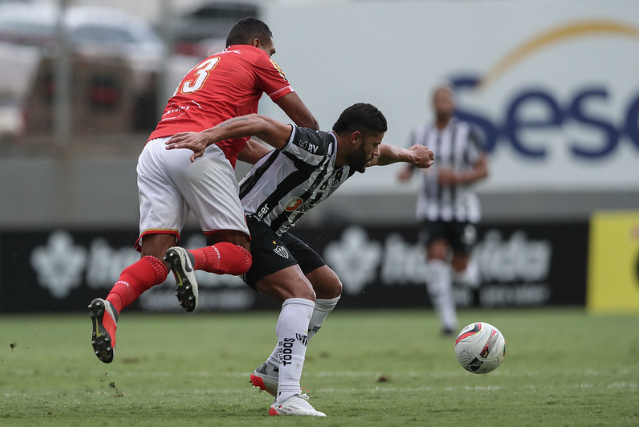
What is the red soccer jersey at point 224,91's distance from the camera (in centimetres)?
586

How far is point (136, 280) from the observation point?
548 cm

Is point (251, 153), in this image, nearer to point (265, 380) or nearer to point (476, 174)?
point (265, 380)

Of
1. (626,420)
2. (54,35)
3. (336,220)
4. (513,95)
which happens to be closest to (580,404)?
(626,420)

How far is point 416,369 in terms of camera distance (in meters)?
8.02

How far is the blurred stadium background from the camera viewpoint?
14.5 m

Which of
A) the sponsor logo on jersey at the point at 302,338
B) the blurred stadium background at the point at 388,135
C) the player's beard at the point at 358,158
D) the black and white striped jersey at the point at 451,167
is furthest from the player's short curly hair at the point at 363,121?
the black and white striped jersey at the point at 451,167

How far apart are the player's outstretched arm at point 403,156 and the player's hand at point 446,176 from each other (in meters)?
4.76

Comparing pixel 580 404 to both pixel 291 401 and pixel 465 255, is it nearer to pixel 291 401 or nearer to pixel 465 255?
pixel 291 401

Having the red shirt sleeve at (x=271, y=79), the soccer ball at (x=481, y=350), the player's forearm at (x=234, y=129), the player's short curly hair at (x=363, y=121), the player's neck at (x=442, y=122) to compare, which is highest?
the player's neck at (x=442, y=122)

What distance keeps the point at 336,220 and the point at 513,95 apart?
18.1ft

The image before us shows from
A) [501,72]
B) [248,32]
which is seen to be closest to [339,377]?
[248,32]

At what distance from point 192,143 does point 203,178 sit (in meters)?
0.56

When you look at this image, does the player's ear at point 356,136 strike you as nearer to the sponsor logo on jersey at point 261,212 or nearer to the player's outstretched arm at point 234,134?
the player's outstretched arm at point 234,134

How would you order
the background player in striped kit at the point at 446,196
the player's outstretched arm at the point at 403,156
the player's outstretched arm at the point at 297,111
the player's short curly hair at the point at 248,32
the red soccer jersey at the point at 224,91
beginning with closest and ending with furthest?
the red soccer jersey at the point at 224,91 < the player's outstretched arm at the point at 297,111 < the player's outstretched arm at the point at 403,156 < the player's short curly hair at the point at 248,32 < the background player in striped kit at the point at 446,196
